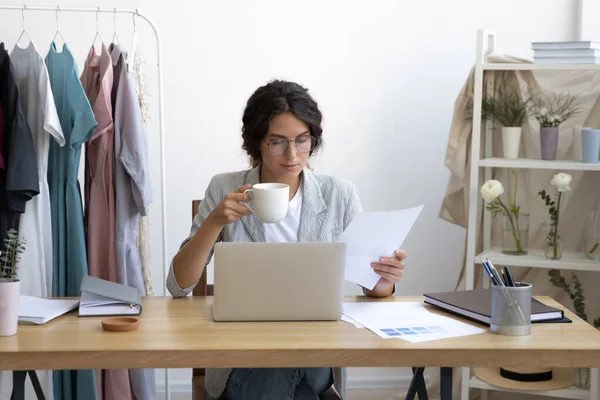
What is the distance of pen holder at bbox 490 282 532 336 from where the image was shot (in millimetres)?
1729

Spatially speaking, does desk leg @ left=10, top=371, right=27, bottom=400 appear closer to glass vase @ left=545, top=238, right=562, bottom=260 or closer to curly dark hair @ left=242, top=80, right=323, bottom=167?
curly dark hair @ left=242, top=80, right=323, bottom=167

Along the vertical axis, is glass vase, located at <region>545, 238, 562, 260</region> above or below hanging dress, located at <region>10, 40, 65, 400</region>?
below

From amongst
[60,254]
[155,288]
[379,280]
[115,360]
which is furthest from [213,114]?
[115,360]

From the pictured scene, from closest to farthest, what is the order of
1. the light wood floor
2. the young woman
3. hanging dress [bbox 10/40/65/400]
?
the young woman, hanging dress [bbox 10/40/65/400], the light wood floor

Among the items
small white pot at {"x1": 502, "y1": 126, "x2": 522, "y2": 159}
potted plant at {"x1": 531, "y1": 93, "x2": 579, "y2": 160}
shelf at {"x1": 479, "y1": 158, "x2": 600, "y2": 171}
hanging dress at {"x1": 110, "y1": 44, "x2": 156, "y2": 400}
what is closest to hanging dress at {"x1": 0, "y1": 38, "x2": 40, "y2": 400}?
hanging dress at {"x1": 110, "y1": 44, "x2": 156, "y2": 400}

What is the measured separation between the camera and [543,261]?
124 inches

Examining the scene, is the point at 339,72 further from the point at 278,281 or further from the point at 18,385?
the point at 18,385

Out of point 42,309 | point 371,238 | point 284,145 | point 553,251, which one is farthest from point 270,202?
point 553,251

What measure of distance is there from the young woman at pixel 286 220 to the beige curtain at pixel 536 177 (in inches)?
44.5

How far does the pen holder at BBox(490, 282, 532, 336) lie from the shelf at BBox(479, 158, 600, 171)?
1.47 metres

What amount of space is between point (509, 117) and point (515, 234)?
0.47m

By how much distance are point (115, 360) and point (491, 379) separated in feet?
6.52

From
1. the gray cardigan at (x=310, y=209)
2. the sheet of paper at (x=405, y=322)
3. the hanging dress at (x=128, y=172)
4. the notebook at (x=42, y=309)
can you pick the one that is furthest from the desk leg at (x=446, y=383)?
the hanging dress at (x=128, y=172)

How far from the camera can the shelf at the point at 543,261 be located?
3.12 metres
